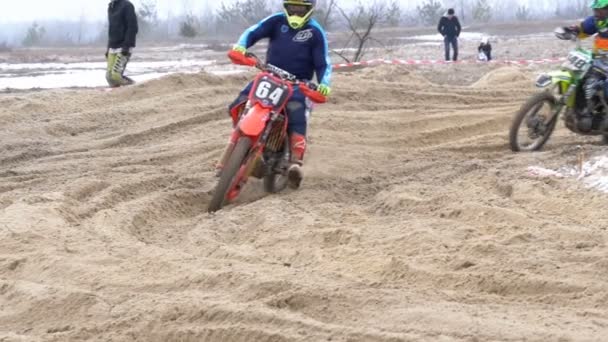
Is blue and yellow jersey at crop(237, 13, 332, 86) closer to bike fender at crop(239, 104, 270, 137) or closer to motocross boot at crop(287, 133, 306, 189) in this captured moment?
motocross boot at crop(287, 133, 306, 189)

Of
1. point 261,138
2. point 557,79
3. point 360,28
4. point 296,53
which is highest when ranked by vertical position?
point 296,53

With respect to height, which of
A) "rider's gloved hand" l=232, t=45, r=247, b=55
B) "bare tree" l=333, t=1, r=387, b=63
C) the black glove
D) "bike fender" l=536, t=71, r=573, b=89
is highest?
the black glove

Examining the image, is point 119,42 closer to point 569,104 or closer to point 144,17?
point 569,104

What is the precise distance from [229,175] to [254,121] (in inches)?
→ 19.8

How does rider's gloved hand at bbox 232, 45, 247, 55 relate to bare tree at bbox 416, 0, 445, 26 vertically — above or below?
above

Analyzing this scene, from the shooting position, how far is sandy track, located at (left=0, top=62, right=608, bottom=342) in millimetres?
4809

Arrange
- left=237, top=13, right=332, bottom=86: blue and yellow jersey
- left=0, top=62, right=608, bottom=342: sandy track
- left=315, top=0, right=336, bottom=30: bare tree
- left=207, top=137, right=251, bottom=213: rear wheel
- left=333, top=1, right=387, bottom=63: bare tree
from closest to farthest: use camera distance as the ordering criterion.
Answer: left=0, top=62, right=608, bottom=342: sandy track < left=207, top=137, right=251, bottom=213: rear wheel < left=237, top=13, right=332, bottom=86: blue and yellow jersey < left=333, top=1, right=387, bottom=63: bare tree < left=315, top=0, right=336, bottom=30: bare tree

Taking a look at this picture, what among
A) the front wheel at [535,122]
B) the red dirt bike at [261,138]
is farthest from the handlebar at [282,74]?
the front wheel at [535,122]

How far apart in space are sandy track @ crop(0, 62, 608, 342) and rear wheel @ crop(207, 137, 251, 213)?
0.35ft

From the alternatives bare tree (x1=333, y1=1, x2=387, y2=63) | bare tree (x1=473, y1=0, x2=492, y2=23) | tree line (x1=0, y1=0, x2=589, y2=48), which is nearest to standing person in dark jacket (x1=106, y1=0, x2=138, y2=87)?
bare tree (x1=333, y1=1, x2=387, y2=63)

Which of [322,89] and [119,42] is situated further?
[119,42]

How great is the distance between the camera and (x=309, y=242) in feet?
20.9

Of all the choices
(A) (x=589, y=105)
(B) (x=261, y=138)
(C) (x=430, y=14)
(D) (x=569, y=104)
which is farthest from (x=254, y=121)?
(C) (x=430, y=14)

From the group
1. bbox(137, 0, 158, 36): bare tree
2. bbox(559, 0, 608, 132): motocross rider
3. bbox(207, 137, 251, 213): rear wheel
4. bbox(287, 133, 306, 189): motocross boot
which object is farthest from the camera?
bbox(137, 0, 158, 36): bare tree
